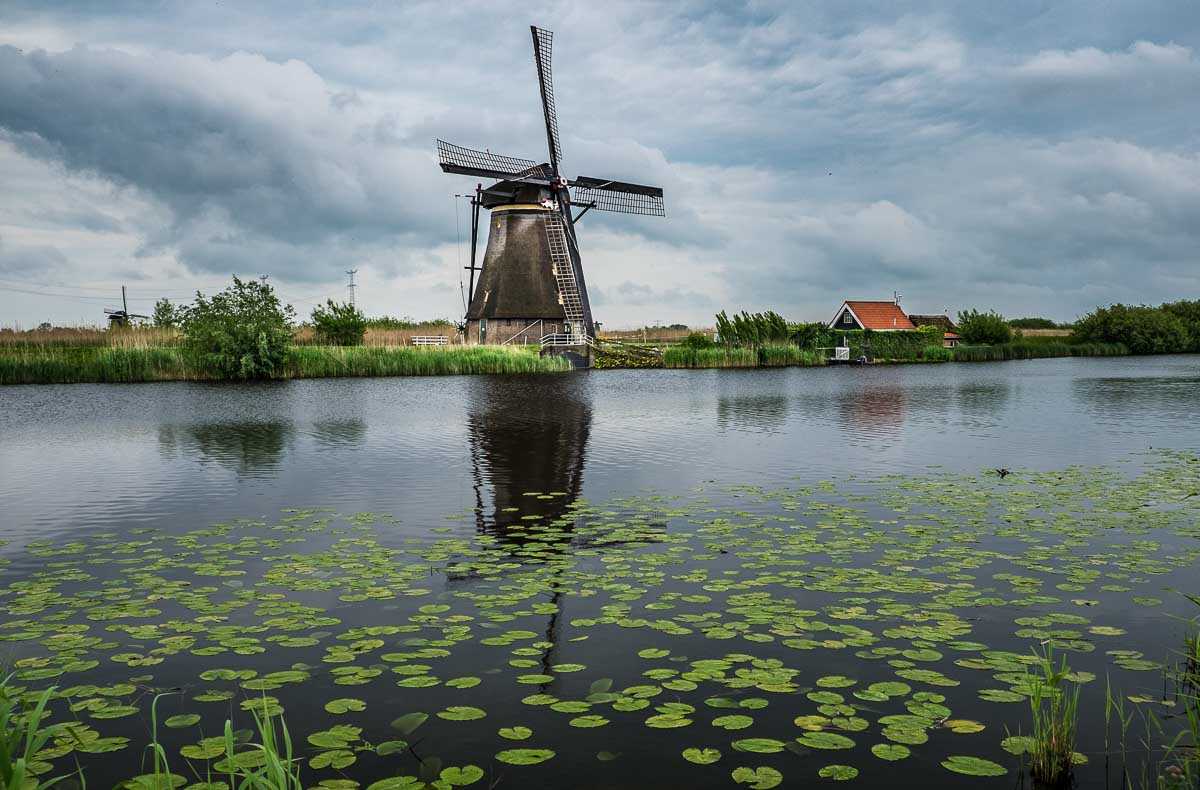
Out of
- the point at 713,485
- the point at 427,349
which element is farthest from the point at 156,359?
the point at 713,485

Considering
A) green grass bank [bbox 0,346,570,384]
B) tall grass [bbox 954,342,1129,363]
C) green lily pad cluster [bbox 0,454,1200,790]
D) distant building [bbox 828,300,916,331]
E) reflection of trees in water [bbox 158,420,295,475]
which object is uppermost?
distant building [bbox 828,300,916,331]

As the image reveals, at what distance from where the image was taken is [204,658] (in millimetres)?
4836

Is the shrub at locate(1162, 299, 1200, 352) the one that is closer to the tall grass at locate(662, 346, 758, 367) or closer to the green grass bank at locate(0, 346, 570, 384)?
the tall grass at locate(662, 346, 758, 367)

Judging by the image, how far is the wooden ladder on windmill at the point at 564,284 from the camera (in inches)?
1636

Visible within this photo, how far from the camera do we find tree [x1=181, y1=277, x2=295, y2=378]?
32.7 metres

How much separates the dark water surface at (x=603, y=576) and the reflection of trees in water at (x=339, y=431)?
0.98 feet

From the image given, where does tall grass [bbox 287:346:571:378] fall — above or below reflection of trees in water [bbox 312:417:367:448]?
above

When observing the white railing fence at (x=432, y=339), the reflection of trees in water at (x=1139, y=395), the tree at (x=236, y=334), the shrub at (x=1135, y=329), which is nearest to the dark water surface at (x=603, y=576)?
the reflection of trees in water at (x=1139, y=395)

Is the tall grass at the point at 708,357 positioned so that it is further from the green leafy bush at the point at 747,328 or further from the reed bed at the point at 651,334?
the reed bed at the point at 651,334

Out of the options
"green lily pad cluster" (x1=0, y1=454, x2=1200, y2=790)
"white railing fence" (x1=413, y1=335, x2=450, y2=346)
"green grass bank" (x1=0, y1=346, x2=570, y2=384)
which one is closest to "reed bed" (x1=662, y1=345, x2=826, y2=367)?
"green grass bank" (x1=0, y1=346, x2=570, y2=384)

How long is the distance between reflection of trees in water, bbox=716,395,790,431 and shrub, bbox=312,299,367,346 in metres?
24.4

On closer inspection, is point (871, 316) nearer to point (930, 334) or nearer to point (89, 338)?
point (930, 334)

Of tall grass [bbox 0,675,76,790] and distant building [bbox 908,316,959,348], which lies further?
distant building [bbox 908,316,959,348]

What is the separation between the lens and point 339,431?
17.0 meters
